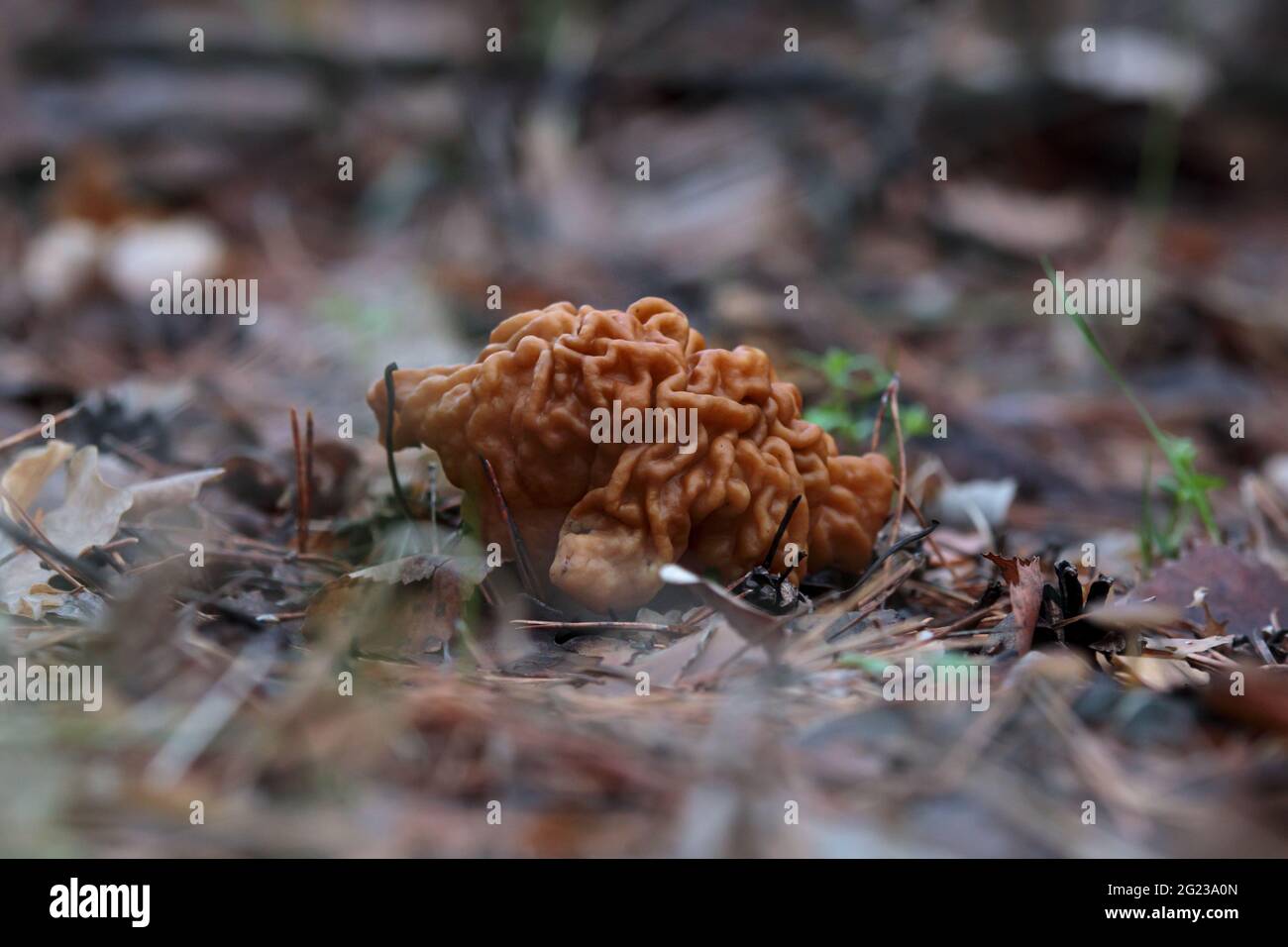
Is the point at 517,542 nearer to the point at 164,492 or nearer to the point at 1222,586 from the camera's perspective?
the point at 164,492

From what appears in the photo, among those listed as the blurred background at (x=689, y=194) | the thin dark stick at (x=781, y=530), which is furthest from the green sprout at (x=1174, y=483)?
the blurred background at (x=689, y=194)

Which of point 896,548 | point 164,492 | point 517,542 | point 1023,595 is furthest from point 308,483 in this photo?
point 1023,595

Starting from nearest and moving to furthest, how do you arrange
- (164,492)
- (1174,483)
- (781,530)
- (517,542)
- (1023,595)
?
(1023,595)
(781,530)
(517,542)
(164,492)
(1174,483)

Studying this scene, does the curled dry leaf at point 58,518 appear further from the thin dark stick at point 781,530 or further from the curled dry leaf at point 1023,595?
the curled dry leaf at point 1023,595

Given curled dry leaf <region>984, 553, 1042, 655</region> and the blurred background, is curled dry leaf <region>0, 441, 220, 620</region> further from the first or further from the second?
curled dry leaf <region>984, 553, 1042, 655</region>
